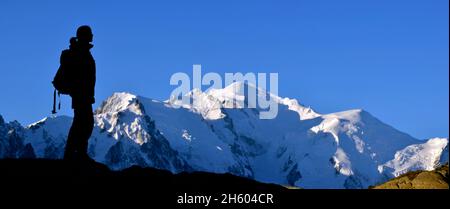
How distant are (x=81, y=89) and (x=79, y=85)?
11cm

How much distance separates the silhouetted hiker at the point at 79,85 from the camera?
21.0m

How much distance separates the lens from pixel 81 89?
21.0m

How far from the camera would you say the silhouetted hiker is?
2103 cm

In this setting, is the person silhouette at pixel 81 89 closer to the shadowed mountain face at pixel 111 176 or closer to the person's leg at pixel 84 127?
the person's leg at pixel 84 127

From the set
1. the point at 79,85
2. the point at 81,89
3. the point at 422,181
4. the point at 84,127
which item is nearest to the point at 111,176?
the point at 84,127

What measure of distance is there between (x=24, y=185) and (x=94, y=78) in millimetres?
4201

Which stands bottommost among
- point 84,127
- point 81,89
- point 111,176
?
point 111,176

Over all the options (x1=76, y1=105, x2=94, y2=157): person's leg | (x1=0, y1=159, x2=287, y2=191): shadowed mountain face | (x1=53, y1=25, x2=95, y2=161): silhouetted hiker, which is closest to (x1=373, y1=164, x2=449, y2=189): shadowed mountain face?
(x1=0, y1=159, x2=287, y2=191): shadowed mountain face

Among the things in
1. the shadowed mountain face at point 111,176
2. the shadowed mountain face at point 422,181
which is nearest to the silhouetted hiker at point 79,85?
the shadowed mountain face at point 111,176

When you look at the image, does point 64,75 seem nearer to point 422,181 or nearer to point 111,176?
point 111,176
